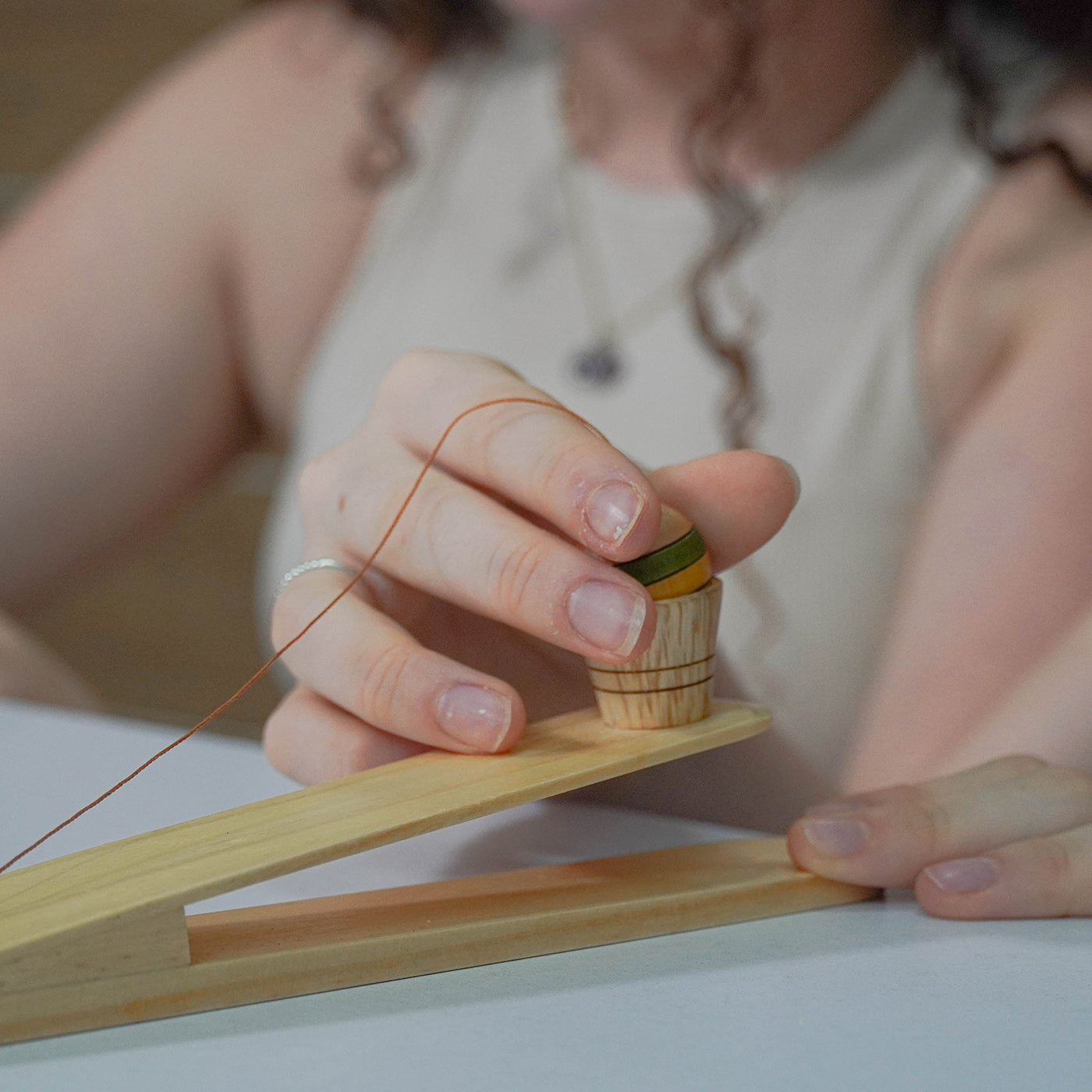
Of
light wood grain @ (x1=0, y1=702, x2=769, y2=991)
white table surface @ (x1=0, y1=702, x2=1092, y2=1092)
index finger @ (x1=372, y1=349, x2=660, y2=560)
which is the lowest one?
white table surface @ (x1=0, y1=702, x2=1092, y2=1092)

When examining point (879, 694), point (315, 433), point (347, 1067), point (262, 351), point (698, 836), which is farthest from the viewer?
point (262, 351)

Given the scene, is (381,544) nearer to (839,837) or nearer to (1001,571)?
(839,837)

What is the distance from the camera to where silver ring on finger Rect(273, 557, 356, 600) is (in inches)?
16.0

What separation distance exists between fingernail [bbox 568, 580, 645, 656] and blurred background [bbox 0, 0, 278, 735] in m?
1.32

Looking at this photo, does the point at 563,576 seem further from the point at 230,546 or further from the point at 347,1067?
the point at 230,546

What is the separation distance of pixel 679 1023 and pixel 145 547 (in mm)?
1513

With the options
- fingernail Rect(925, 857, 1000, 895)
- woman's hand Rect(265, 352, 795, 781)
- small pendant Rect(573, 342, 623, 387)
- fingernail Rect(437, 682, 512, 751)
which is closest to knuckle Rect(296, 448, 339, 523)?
woman's hand Rect(265, 352, 795, 781)

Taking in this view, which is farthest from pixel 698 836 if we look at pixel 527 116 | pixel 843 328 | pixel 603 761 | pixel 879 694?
pixel 527 116

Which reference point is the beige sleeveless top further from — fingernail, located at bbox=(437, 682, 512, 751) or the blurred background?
the blurred background

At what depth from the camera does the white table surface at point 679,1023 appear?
0.83 ft

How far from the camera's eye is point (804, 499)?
0.70 metres

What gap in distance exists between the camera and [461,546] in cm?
35

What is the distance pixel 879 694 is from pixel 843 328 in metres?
0.22

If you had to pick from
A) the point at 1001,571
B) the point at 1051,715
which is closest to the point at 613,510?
the point at 1051,715
